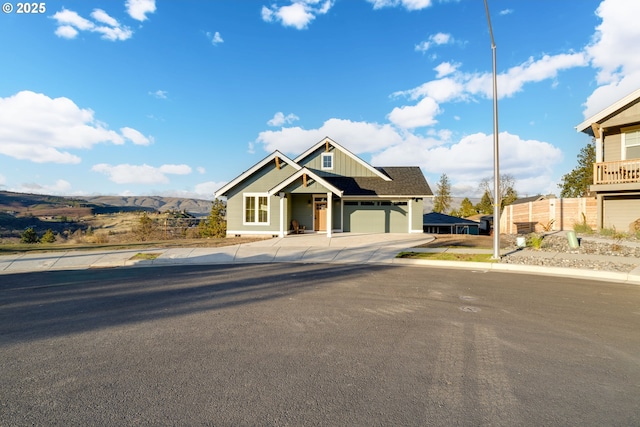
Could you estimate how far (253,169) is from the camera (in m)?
21.5

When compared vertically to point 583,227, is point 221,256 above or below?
below

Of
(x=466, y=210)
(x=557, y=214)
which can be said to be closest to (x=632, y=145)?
(x=557, y=214)

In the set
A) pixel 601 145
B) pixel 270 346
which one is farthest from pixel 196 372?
pixel 601 145

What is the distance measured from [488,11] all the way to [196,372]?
43.9ft

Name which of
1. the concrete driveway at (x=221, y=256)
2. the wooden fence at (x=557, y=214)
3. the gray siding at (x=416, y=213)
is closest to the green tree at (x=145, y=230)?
the concrete driveway at (x=221, y=256)

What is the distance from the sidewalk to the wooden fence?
10435 mm

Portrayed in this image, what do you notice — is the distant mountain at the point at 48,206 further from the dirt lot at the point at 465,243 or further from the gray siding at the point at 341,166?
the dirt lot at the point at 465,243

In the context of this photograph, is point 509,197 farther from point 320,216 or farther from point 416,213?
point 320,216

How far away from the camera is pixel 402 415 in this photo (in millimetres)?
2957

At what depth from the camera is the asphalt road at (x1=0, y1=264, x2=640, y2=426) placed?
304cm

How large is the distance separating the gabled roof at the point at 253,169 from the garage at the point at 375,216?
4.76 meters

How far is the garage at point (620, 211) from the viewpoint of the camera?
1756cm

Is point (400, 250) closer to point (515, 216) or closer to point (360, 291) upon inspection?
point (360, 291)

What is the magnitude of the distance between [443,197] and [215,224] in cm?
4581
